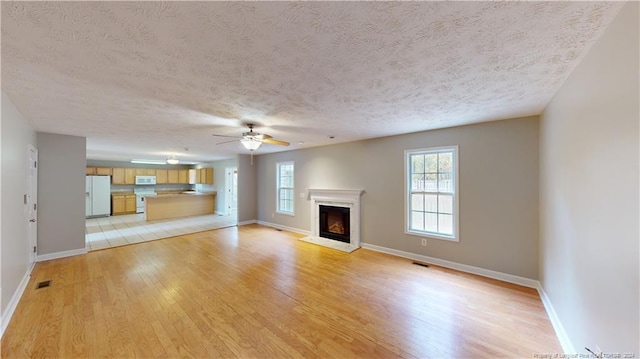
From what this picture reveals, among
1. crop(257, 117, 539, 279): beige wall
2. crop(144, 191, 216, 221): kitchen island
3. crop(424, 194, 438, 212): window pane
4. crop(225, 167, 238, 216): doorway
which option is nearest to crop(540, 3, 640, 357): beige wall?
crop(257, 117, 539, 279): beige wall

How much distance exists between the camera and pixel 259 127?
3633 millimetres

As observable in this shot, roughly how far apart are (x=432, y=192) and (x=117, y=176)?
37.2 feet

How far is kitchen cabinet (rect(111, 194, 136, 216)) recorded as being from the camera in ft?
29.0

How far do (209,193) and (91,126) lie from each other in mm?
6011

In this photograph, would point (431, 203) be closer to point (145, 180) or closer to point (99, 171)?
point (145, 180)

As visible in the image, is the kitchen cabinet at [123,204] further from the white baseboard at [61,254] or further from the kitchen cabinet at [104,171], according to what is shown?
the white baseboard at [61,254]

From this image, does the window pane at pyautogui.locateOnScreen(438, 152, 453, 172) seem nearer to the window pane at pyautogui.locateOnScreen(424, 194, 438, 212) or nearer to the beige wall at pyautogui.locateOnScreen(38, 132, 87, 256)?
the window pane at pyautogui.locateOnScreen(424, 194, 438, 212)

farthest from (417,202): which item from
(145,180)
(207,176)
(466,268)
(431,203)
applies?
(145,180)

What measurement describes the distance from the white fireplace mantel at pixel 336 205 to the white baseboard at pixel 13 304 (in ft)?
13.7

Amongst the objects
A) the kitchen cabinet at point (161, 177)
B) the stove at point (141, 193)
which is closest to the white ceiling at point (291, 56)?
A: the stove at point (141, 193)

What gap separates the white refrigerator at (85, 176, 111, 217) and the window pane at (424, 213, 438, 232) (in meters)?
10.9

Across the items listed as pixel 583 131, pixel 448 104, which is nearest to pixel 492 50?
pixel 583 131

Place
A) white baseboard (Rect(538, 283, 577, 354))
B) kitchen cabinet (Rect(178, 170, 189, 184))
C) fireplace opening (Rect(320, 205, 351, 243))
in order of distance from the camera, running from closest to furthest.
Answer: white baseboard (Rect(538, 283, 577, 354)) < fireplace opening (Rect(320, 205, 351, 243)) < kitchen cabinet (Rect(178, 170, 189, 184))

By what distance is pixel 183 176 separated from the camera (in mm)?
10617
